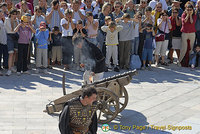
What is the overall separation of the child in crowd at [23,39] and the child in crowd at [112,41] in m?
2.19

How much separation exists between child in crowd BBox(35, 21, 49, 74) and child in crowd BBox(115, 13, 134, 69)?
88.6 inches

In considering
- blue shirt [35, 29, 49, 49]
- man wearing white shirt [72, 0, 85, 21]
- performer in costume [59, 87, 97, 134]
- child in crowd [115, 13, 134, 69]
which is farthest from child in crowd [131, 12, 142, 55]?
performer in costume [59, 87, 97, 134]

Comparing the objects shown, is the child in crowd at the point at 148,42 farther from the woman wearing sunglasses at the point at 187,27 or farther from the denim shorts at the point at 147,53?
the woman wearing sunglasses at the point at 187,27

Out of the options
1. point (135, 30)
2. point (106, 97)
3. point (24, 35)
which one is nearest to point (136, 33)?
point (135, 30)

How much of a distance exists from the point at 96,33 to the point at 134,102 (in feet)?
10.9

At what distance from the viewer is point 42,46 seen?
11664 millimetres

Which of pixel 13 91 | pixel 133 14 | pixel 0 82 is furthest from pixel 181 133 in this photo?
pixel 133 14

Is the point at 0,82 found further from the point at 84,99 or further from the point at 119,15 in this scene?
the point at 84,99

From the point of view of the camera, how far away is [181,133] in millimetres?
7840

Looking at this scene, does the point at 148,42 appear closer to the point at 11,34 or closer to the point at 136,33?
the point at 136,33

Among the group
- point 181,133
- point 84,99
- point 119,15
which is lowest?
point 181,133

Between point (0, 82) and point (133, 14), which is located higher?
point (133, 14)

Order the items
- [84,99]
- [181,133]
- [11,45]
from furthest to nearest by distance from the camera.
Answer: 1. [11,45]
2. [181,133]
3. [84,99]

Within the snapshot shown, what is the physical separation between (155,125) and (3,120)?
120 inches
